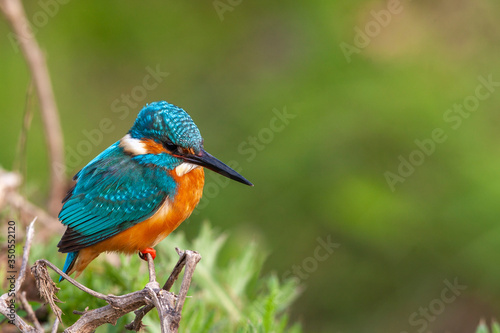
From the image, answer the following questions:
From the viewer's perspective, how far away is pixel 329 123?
19.0 feet

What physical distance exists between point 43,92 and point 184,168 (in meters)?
2.24

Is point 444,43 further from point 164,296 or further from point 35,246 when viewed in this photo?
point 164,296

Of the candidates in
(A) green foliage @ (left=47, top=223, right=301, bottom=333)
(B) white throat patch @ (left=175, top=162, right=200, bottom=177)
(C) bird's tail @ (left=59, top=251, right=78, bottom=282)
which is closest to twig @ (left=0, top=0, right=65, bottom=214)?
(A) green foliage @ (left=47, top=223, right=301, bottom=333)

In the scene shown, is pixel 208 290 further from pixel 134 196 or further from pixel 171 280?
pixel 171 280

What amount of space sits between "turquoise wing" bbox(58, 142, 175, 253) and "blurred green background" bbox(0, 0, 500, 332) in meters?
1.92

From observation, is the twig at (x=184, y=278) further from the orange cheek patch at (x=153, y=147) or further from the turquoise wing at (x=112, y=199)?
the orange cheek patch at (x=153, y=147)

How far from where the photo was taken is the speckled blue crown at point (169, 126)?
2.27m

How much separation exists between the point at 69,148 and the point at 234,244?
2625mm

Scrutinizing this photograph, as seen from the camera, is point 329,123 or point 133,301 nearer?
point 133,301

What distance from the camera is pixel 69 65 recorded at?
6.90m

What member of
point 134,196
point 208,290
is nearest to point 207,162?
point 134,196

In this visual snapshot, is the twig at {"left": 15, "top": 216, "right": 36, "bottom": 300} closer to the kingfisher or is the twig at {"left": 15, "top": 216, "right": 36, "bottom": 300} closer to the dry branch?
the dry branch

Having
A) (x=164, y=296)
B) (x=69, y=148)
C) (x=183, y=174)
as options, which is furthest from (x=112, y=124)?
(x=164, y=296)

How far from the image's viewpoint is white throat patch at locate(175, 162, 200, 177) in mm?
2372
